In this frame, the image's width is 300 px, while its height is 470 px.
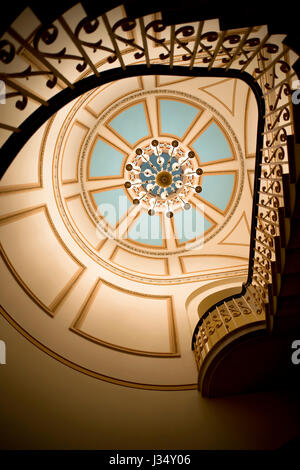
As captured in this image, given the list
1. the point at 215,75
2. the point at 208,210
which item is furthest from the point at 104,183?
the point at 215,75

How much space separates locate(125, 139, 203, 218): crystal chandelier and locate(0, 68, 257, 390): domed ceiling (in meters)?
0.04

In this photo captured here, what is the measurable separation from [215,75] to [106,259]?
229 inches

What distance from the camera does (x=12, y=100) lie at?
2980mm

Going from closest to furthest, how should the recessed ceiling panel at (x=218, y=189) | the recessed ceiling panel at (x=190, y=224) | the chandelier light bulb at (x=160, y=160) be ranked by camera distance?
1. the chandelier light bulb at (x=160, y=160)
2. the recessed ceiling panel at (x=218, y=189)
3. the recessed ceiling panel at (x=190, y=224)

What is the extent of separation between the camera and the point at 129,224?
349 inches

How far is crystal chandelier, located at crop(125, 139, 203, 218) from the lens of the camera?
8172 mm

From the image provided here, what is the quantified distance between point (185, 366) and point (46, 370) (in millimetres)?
2446

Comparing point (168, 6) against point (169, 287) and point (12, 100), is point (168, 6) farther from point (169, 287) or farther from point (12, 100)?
point (169, 287)

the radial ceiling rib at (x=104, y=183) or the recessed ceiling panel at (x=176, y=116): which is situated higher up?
the recessed ceiling panel at (x=176, y=116)

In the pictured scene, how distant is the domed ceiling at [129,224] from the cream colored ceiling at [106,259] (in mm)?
28

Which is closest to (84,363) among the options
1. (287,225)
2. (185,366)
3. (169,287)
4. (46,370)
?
(46,370)

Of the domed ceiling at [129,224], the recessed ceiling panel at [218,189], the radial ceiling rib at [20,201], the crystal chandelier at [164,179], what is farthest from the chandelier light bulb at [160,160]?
the radial ceiling rib at [20,201]

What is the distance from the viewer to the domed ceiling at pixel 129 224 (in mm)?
5465

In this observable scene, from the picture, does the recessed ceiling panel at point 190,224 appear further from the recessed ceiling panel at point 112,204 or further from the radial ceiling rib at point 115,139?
the radial ceiling rib at point 115,139
